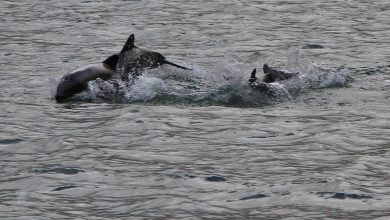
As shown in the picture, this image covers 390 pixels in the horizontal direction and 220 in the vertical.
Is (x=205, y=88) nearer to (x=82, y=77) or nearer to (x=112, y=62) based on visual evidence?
(x=112, y=62)

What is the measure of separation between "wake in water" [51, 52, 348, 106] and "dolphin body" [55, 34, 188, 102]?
0.39 ft

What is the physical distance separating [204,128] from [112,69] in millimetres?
2809

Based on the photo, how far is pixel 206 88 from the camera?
585 inches

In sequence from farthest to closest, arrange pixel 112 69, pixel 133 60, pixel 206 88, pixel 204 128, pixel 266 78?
pixel 133 60
pixel 112 69
pixel 206 88
pixel 266 78
pixel 204 128

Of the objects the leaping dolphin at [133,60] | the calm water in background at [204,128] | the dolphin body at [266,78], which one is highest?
the leaping dolphin at [133,60]

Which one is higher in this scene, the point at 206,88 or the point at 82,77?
the point at 82,77

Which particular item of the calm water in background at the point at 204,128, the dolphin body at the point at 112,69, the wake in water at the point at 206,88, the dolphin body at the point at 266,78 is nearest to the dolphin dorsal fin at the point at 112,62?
the dolphin body at the point at 112,69

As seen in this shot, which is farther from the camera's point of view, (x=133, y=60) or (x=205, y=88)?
(x=133, y=60)

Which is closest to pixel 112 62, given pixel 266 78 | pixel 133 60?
pixel 133 60

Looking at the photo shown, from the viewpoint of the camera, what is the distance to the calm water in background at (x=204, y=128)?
9680 millimetres

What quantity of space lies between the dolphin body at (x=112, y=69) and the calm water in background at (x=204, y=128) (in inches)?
9.4

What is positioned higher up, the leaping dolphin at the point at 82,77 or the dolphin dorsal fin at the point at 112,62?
the dolphin dorsal fin at the point at 112,62

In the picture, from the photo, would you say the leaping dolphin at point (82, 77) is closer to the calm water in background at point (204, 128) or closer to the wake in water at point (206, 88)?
the wake in water at point (206, 88)

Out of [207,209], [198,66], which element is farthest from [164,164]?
[198,66]
